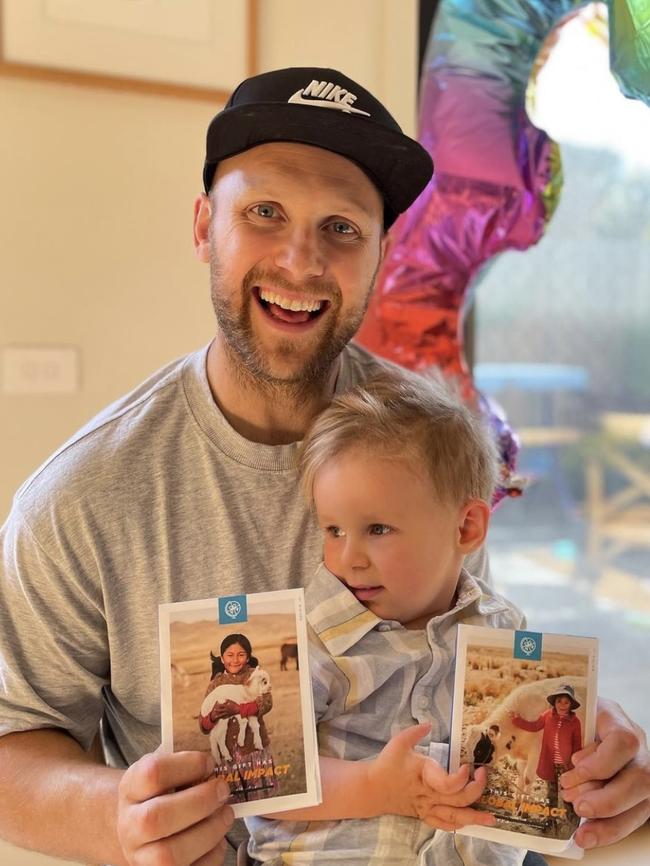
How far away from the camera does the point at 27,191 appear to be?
83.8 inches

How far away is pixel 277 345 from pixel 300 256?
0.44 feet

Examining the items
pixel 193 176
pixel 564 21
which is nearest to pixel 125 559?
pixel 193 176

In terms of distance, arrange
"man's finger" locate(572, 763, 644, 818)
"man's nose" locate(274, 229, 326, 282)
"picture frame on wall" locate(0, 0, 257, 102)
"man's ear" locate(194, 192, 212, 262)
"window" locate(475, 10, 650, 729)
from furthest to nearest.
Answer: "window" locate(475, 10, 650, 729)
"picture frame on wall" locate(0, 0, 257, 102)
"man's ear" locate(194, 192, 212, 262)
"man's nose" locate(274, 229, 326, 282)
"man's finger" locate(572, 763, 644, 818)

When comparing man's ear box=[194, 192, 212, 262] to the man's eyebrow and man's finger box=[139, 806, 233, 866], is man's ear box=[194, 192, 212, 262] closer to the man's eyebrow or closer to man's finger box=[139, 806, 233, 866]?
the man's eyebrow

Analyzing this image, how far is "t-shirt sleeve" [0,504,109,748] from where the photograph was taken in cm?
133

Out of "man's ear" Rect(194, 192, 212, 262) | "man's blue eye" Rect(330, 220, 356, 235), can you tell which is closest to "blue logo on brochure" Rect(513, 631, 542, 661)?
"man's blue eye" Rect(330, 220, 356, 235)

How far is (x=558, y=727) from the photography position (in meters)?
1.19

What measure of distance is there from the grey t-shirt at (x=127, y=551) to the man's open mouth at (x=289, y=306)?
0.17 metres

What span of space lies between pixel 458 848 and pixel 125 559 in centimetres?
58

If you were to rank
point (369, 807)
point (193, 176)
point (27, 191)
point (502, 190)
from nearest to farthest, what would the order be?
point (369, 807)
point (502, 190)
point (27, 191)
point (193, 176)

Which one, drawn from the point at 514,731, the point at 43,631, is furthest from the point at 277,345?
the point at 514,731

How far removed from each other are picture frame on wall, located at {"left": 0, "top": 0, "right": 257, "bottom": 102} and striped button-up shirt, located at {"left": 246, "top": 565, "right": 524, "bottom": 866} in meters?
1.36

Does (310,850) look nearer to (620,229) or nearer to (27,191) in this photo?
(27,191)

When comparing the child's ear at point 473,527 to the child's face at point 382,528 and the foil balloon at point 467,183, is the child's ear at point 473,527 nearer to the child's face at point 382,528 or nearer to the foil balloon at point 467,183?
the child's face at point 382,528
